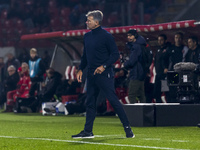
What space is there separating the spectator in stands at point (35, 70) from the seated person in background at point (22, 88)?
1.26 ft

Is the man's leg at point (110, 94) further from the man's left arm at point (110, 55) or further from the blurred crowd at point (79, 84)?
the blurred crowd at point (79, 84)

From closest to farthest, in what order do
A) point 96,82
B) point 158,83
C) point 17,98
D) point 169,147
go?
1. point 169,147
2. point 96,82
3. point 158,83
4. point 17,98

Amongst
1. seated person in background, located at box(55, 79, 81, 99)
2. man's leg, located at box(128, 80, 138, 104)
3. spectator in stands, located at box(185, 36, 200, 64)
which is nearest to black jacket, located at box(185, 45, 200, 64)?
spectator in stands, located at box(185, 36, 200, 64)

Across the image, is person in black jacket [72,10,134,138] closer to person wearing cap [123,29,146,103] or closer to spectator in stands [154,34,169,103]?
person wearing cap [123,29,146,103]

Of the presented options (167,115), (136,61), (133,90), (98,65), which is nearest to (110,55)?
(98,65)

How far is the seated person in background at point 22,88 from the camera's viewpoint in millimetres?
20594

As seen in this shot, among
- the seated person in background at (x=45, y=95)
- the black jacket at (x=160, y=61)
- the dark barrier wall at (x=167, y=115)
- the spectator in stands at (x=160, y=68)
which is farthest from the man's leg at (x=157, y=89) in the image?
the seated person in background at (x=45, y=95)

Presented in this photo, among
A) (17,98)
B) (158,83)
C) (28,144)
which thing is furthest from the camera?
(17,98)

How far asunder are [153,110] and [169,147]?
14.4 ft

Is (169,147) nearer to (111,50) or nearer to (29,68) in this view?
(111,50)

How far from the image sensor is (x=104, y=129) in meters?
12.1

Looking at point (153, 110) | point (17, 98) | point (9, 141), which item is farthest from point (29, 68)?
point (9, 141)

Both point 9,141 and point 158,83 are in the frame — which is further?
point 158,83

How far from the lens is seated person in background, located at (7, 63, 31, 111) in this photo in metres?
20.6
